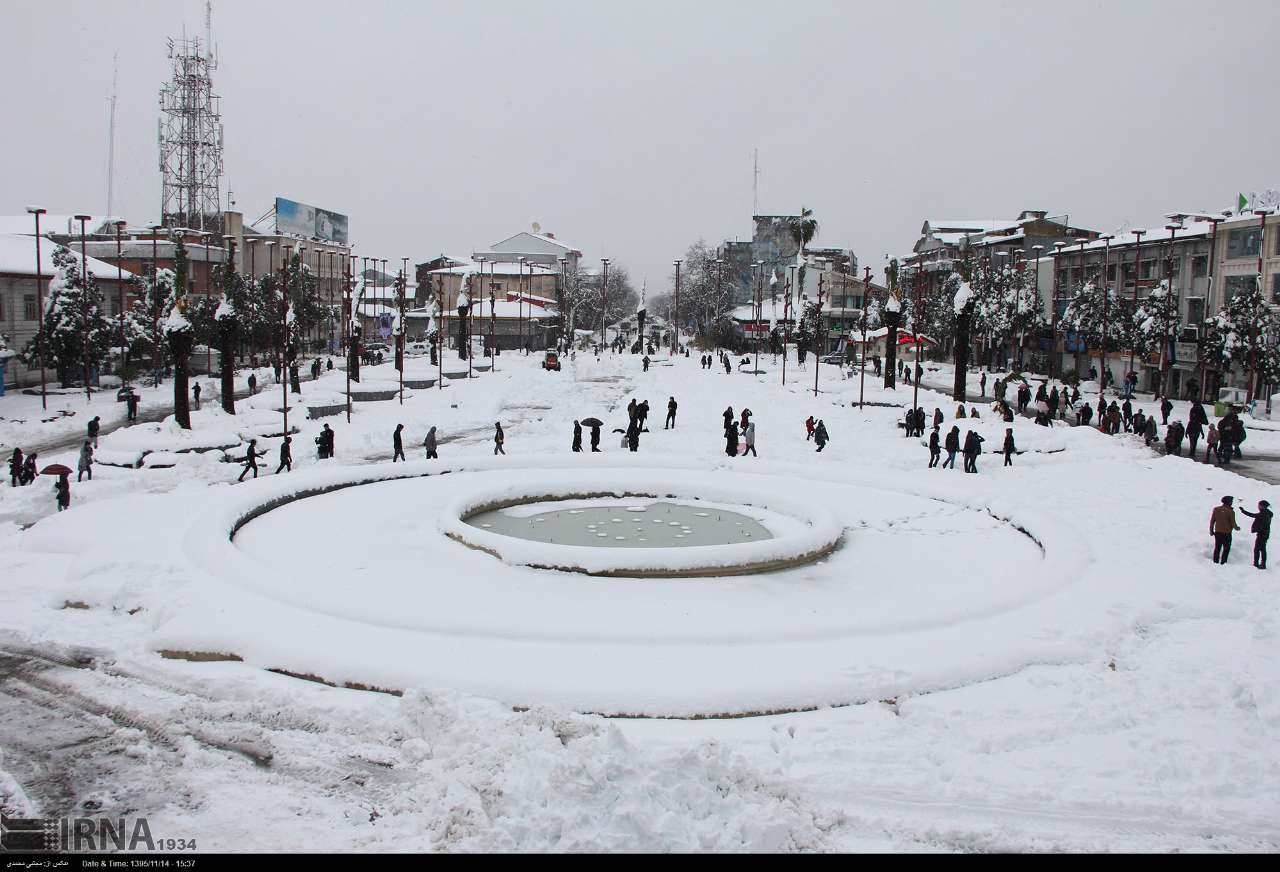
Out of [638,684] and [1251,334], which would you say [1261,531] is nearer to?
[638,684]

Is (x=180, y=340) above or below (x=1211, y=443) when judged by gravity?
above

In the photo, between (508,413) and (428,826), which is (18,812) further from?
(508,413)

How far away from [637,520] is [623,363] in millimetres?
Answer: 44697

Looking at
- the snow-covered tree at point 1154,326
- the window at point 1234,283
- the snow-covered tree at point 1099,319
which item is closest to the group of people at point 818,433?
the snow-covered tree at point 1154,326

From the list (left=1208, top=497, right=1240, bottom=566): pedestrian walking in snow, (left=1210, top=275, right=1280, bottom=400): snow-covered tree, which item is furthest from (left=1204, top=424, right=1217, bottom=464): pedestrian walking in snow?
(left=1208, top=497, right=1240, bottom=566): pedestrian walking in snow

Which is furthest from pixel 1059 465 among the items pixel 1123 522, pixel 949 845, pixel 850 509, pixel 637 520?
pixel 949 845

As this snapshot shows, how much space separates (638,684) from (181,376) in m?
23.9

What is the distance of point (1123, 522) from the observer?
16266 millimetres

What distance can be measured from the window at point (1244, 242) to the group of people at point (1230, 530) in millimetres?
31441

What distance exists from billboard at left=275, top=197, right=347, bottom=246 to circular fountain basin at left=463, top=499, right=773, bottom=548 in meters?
75.3

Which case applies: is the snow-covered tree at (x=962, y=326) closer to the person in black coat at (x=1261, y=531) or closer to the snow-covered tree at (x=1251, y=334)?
the snow-covered tree at (x=1251, y=334)

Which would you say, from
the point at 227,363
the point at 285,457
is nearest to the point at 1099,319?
the point at 285,457

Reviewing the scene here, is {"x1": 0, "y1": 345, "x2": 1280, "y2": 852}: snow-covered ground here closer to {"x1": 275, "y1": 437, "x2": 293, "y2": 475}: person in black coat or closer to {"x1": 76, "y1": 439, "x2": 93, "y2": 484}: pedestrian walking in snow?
{"x1": 76, "y1": 439, "x2": 93, "y2": 484}: pedestrian walking in snow

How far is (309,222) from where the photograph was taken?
93.1m
